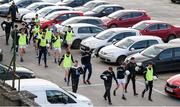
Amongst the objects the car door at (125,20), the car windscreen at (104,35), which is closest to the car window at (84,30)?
the car windscreen at (104,35)

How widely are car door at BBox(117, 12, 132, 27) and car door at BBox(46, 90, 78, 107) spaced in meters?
20.2

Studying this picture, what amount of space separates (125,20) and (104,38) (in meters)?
7.68

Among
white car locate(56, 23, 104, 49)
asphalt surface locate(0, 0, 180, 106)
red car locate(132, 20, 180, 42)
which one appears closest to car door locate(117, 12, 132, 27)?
red car locate(132, 20, 180, 42)

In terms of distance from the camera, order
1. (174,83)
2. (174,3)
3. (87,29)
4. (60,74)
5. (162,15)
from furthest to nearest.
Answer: (174,3) → (162,15) → (87,29) → (60,74) → (174,83)

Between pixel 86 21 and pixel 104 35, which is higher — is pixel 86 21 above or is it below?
below

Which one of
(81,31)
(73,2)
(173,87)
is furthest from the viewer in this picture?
(73,2)

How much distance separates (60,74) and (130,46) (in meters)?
4.32

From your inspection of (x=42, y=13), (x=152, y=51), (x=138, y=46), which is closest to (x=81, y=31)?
(x=138, y=46)

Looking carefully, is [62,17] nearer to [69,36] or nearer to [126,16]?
[126,16]

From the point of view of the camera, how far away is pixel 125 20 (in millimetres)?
36969

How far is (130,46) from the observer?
27.4 metres

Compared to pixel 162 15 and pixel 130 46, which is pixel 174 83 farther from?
pixel 162 15

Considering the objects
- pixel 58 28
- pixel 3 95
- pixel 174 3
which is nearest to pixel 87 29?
pixel 58 28

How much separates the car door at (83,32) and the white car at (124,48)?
11.5 ft
